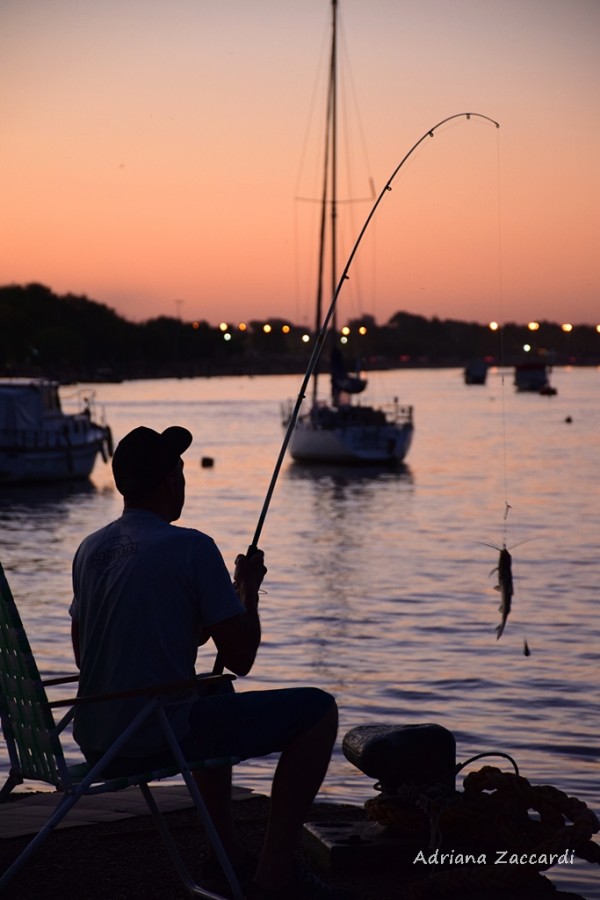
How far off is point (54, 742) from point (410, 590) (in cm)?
1503

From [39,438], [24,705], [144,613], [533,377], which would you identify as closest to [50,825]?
[24,705]

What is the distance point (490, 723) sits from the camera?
34.5 feet

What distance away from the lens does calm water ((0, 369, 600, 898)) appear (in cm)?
1072

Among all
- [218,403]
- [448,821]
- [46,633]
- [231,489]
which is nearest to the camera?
[448,821]

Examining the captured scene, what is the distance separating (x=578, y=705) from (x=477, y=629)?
4273 mm

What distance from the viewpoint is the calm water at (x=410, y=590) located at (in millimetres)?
10719

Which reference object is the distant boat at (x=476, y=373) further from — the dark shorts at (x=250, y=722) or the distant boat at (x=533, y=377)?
Result: the dark shorts at (x=250, y=722)

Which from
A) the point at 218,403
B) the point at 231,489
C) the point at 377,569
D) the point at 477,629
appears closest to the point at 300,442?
the point at 231,489

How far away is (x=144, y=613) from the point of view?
177 inches

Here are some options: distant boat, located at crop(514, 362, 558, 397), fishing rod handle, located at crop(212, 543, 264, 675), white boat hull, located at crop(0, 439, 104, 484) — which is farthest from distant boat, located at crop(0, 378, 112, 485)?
distant boat, located at crop(514, 362, 558, 397)

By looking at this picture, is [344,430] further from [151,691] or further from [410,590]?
[151,691]

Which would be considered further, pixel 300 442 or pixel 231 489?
pixel 300 442

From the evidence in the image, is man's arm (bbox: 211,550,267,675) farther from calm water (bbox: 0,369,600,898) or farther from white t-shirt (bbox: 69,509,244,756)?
calm water (bbox: 0,369,600,898)

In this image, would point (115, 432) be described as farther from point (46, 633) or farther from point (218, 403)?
point (46, 633)
